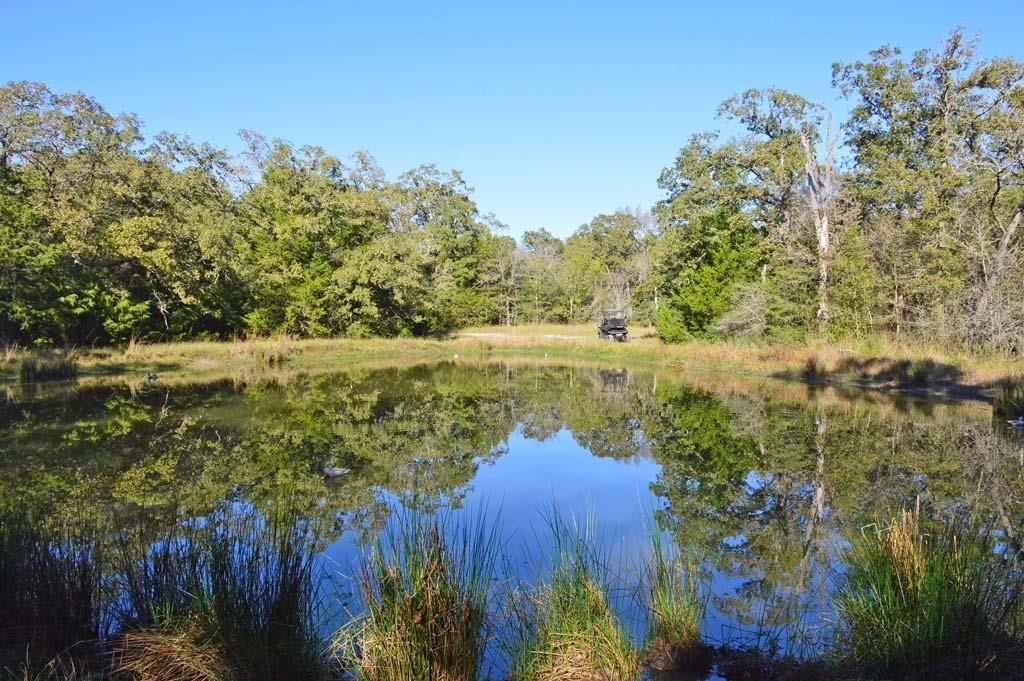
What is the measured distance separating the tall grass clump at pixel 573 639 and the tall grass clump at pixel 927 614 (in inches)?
48.6

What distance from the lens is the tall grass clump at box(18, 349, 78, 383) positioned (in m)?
17.0

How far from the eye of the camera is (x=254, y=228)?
31375mm

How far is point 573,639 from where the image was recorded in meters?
3.49

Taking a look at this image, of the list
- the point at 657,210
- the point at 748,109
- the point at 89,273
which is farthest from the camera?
the point at 657,210

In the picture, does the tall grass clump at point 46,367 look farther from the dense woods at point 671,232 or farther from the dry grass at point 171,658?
the dry grass at point 171,658

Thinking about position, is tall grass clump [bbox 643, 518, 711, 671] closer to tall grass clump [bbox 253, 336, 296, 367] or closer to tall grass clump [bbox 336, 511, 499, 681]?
tall grass clump [bbox 336, 511, 499, 681]

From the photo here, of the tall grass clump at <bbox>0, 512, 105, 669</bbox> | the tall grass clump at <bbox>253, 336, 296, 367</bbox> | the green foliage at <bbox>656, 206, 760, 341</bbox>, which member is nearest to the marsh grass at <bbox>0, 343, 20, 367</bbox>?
the tall grass clump at <bbox>253, 336, 296, 367</bbox>

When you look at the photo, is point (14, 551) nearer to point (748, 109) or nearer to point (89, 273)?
point (89, 273)

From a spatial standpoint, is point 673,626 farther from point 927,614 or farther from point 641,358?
point 641,358

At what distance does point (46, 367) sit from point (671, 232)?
23.6 m

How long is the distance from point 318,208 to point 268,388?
688 inches

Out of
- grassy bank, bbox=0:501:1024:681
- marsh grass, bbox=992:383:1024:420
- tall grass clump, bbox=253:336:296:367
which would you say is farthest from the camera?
tall grass clump, bbox=253:336:296:367

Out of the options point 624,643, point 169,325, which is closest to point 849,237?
point 624,643

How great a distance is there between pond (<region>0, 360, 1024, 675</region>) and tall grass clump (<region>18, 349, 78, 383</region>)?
1.63 m
